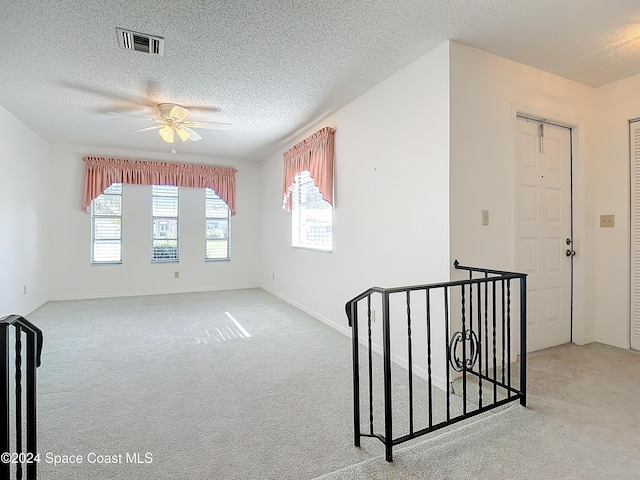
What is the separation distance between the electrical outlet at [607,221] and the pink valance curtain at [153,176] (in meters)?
5.55

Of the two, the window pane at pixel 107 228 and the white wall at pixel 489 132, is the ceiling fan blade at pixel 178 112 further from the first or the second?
the window pane at pixel 107 228

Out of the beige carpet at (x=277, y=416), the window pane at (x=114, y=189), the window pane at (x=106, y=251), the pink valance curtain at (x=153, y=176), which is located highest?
the pink valance curtain at (x=153, y=176)

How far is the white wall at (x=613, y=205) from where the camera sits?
3.20 m

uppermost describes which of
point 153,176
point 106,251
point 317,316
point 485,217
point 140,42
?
point 140,42

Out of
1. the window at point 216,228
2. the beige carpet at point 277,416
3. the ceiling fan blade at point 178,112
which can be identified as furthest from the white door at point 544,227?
the window at point 216,228

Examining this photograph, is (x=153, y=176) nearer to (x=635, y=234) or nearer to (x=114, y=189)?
(x=114, y=189)

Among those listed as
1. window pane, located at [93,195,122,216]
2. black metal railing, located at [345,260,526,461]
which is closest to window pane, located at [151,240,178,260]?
window pane, located at [93,195,122,216]

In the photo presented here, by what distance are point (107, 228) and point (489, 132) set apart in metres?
5.94

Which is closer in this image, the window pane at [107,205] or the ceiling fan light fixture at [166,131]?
the ceiling fan light fixture at [166,131]

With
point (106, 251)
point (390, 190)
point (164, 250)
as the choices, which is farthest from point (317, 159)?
point (106, 251)

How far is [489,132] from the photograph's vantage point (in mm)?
2734

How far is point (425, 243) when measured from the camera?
2734 mm

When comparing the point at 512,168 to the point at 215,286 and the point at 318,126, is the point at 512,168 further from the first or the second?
the point at 215,286

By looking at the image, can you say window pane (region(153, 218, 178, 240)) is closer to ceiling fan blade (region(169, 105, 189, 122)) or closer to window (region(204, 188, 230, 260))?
window (region(204, 188, 230, 260))
